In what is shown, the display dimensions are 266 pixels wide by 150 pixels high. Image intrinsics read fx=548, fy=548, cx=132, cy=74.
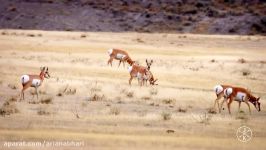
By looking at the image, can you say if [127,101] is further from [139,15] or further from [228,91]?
[139,15]

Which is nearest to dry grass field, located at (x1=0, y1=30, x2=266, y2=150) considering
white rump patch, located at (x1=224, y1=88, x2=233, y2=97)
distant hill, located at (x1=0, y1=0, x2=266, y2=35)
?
white rump patch, located at (x1=224, y1=88, x2=233, y2=97)

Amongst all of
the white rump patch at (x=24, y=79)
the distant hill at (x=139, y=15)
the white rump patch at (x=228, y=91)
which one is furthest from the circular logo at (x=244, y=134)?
the distant hill at (x=139, y=15)

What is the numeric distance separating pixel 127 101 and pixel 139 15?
49.8m

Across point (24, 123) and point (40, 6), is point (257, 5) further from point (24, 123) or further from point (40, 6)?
point (24, 123)

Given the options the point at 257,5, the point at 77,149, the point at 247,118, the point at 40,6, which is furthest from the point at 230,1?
the point at 77,149

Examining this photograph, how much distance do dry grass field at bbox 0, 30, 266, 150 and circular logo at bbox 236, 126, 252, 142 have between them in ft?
0.43

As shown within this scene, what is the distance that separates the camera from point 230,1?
2761 inches

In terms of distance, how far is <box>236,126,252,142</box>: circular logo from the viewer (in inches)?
504

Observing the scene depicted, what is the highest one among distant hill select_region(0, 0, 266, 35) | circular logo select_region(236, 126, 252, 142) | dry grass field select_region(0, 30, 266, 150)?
distant hill select_region(0, 0, 266, 35)

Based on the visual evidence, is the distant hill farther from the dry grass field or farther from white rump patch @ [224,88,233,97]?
white rump patch @ [224,88,233,97]

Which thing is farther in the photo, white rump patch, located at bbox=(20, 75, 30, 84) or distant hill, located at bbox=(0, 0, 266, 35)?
distant hill, located at bbox=(0, 0, 266, 35)

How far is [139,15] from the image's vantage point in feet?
221

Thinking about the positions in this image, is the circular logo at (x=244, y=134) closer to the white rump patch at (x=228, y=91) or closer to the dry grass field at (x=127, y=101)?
the dry grass field at (x=127, y=101)

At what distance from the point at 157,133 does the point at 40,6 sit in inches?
2284
